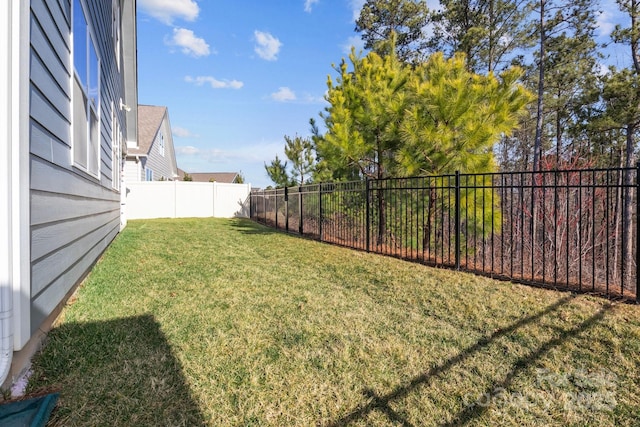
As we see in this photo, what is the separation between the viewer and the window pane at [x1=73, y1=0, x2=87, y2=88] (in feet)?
10.3

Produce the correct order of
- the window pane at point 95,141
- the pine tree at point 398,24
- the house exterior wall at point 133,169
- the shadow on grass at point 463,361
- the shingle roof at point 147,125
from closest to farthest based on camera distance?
the shadow on grass at point 463,361 → the window pane at point 95,141 → the pine tree at point 398,24 → the house exterior wall at point 133,169 → the shingle roof at point 147,125

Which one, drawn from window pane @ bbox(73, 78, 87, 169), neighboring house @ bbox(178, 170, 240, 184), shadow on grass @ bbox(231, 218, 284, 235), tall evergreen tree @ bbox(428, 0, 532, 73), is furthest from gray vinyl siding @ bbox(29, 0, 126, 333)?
neighboring house @ bbox(178, 170, 240, 184)

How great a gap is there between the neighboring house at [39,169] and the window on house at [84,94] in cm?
2

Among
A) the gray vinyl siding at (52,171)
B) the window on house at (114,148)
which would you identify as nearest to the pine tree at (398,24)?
the window on house at (114,148)

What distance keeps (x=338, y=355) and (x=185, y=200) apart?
14451mm

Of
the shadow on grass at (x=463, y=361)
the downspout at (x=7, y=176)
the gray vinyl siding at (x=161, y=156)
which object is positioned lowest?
the shadow on grass at (x=463, y=361)

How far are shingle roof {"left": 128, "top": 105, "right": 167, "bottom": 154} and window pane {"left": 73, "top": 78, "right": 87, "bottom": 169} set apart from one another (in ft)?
40.3

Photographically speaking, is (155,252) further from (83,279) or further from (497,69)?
(497,69)

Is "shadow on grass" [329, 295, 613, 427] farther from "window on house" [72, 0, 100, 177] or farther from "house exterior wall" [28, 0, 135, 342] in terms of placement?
"window on house" [72, 0, 100, 177]

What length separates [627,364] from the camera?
214cm

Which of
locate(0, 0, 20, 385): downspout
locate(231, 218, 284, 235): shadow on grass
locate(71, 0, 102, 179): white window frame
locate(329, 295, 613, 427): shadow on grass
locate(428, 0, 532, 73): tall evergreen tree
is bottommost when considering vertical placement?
locate(329, 295, 613, 427): shadow on grass

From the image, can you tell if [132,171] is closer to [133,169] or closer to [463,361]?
[133,169]

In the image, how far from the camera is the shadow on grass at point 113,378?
1606 mm

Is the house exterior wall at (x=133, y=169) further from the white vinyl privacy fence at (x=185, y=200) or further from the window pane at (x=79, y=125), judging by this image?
the window pane at (x=79, y=125)
